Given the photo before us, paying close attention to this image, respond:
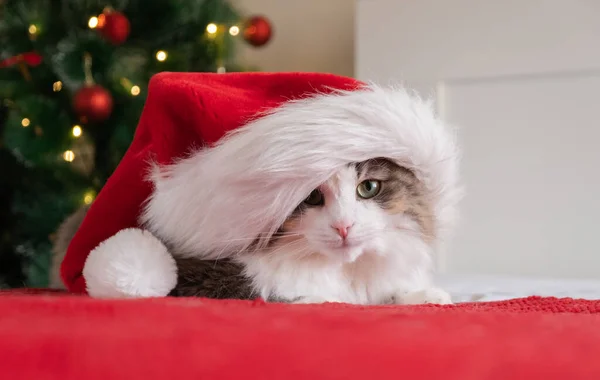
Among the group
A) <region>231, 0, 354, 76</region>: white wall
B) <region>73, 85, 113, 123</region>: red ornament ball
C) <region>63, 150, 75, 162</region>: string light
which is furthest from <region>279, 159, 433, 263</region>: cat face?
<region>231, 0, 354, 76</region>: white wall

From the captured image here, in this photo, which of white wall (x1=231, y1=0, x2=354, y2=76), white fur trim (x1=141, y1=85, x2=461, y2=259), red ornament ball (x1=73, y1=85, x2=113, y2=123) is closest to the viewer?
white fur trim (x1=141, y1=85, x2=461, y2=259)

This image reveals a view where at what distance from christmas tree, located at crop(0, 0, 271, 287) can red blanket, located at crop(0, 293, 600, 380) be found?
42.7 inches

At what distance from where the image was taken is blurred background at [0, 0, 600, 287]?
1.54 metres

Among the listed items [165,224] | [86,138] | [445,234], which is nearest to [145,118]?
[165,224]

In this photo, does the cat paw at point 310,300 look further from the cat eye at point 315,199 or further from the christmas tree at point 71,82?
the christmas tree at point 71,82

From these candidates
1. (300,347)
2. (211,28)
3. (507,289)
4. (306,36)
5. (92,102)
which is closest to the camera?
(300,347)

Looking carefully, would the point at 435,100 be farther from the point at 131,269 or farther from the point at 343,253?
the point at 131,269

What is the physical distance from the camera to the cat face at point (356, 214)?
2.27 ft

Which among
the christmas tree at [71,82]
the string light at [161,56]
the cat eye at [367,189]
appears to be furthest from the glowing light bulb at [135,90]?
the cat eye at [367,189]

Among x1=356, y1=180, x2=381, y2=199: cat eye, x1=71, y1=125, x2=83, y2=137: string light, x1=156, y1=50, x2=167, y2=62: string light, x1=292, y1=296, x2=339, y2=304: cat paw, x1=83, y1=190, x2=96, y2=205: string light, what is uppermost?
x1=156, y1=50, x2=167, y2=62: string light

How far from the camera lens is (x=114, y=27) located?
4.70 feet

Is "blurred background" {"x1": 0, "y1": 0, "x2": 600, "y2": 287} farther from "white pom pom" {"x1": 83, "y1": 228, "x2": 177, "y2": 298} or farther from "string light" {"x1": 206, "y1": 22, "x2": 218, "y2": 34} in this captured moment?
"white pom pom" {"x1": 83, "y1": 228, "x2": 177, "y2": 298}

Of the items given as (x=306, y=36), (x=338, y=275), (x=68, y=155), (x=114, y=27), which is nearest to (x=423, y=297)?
(x=338, y=275)

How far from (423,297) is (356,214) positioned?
14 cm
